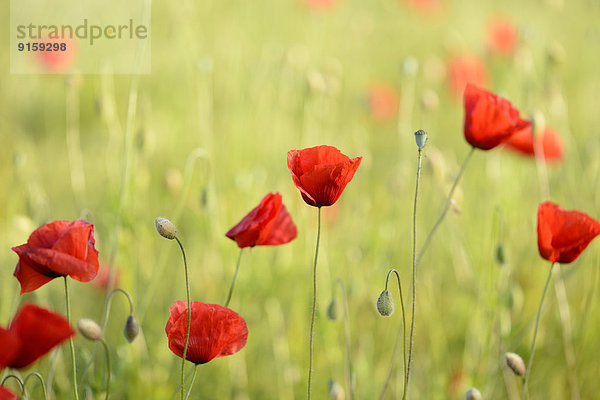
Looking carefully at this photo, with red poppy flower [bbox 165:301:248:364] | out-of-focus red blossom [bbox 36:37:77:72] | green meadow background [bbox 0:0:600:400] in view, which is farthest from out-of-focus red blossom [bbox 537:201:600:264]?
out-of-focus red blossom [bbox 36:37:77:72]

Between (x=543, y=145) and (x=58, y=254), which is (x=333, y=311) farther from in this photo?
(x=543, y=145)

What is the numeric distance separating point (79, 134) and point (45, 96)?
247mm

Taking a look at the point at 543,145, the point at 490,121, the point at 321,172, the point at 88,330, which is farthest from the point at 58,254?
the point at 543,145

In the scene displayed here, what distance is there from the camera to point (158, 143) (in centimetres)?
266

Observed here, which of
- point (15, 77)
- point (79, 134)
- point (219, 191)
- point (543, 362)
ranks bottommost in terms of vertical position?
point (543, 362)

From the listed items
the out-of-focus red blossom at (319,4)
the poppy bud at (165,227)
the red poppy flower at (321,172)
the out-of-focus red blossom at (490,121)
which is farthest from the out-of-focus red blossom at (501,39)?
the poppy bud at (165,227)

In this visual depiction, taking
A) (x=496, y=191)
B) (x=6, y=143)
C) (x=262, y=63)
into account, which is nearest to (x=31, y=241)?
(x=496, y=191)

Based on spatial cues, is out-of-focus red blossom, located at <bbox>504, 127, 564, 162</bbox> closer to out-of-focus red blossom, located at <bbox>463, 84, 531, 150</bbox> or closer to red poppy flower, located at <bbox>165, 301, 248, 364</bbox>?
out-of-focus red blossom, located at <bbox>463, 84, 531, 150</bbox>

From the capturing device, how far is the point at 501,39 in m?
2.58

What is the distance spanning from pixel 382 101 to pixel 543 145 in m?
0.90

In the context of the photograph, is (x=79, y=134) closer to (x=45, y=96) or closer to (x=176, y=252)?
(x=45, y=96)

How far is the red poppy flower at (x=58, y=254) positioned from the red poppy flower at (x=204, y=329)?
0.46 feet

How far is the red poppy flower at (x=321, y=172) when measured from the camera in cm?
91

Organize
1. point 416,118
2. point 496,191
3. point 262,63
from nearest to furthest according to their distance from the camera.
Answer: point 496,191
point 262,63
point 416,118
